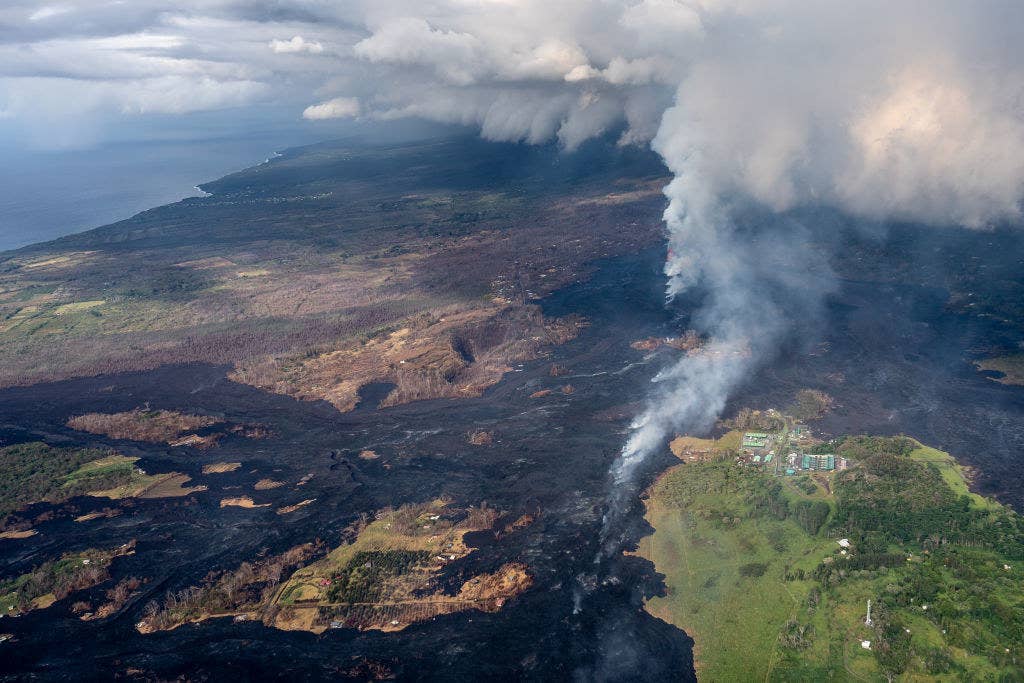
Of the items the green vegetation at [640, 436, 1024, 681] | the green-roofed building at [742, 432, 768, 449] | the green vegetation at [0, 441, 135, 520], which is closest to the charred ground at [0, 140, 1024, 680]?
the green vegetation at [0, 441, 135, 520]

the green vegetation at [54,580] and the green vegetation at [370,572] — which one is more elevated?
the green vegetation at [54,580]

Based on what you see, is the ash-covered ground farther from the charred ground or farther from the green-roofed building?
the green-roofed building

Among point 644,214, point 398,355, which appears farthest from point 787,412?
point 644,214

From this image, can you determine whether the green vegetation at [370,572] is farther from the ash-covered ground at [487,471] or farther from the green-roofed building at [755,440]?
the green-roofed building at [755,440]

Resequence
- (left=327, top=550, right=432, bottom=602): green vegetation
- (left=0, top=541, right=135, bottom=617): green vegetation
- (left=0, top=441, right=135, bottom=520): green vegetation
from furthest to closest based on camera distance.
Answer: (left=0, top=441, right=135, bottom=520): green vegetation, (left=0, top=541, right=135, bottom=617): green vegetation, (left=327, top=550, right=432, bottom=602): green vegetation

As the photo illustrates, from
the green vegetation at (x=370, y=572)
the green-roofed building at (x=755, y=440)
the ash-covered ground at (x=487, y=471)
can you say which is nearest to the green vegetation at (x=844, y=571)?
the ash-covered ground at (x=487, y=471)

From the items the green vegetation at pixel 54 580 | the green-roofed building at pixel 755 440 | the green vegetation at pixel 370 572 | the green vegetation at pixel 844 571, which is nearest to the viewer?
the green vegetation at pixel 844 571
